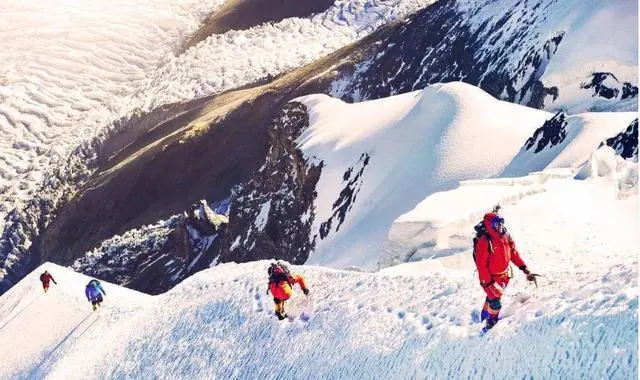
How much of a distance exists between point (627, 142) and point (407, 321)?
772 inches

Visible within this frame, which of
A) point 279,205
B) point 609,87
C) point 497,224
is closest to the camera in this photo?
point 497,224

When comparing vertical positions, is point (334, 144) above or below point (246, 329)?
below

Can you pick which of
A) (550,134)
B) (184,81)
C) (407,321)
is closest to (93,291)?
(407,321)

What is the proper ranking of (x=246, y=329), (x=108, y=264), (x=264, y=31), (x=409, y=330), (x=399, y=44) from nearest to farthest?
1. (x=409, y=330)
2. (x=246, y=329)
3. (x=108, y=264)
4. (x=399, y=44)
5. (x=264, y=31)

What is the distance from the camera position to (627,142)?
32625 millimetres

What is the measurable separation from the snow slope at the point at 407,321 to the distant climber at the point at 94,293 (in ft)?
2.34

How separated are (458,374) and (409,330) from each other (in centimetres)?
224

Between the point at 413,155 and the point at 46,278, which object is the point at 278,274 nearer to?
the point at 46,278

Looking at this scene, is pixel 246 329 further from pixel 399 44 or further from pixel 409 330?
pixel 399 44

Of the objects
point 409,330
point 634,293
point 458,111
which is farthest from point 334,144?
point 634,293

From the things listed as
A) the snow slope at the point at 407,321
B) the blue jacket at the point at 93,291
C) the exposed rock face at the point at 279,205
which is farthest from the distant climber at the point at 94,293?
the exposed rock face at the point at 279,205

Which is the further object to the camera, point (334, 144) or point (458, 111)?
point (334, 144)

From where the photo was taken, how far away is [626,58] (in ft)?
176

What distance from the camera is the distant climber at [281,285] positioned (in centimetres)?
2039
